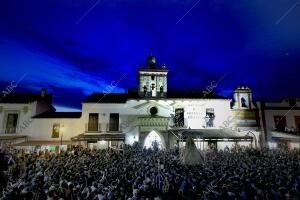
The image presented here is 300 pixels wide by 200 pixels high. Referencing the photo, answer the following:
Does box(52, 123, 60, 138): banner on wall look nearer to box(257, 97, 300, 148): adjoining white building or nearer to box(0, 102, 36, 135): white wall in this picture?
box(0, 102, 36, 135): white wall

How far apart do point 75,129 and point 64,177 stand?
14464 millimetres

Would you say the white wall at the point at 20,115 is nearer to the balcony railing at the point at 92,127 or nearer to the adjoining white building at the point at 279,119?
the balcony railing at the point at 92,127

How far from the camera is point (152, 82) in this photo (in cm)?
2708

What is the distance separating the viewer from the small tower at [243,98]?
26.6 metres

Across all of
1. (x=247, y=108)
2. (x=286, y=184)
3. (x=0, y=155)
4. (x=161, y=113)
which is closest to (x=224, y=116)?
(x=247, y=108)

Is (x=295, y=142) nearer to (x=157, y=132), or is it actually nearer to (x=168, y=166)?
(x=157, y=132)

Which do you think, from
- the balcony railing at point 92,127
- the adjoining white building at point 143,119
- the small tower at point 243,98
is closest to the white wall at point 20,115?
the adjoining white building at point 143,119

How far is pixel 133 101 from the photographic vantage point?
2519cm

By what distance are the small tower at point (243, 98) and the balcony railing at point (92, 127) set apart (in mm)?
17622

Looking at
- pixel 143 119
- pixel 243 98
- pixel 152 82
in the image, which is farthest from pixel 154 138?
pixel 243 98

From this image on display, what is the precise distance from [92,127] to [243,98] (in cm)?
1976

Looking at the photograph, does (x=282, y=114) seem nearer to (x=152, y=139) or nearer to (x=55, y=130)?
→ (x=152, y=139)

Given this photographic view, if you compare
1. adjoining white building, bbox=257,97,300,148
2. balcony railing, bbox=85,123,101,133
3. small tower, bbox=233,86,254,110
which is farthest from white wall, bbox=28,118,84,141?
adjoining white building, bbox=257,97,300,148

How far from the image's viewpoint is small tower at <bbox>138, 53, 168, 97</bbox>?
26625 mm
